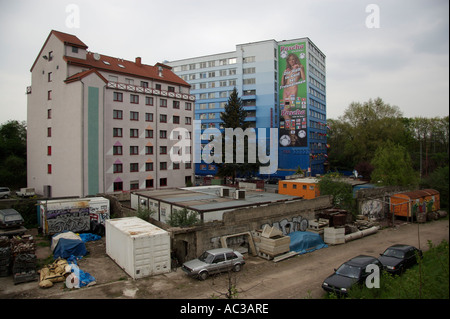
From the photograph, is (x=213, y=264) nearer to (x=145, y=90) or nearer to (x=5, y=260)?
(x=5, y=260)

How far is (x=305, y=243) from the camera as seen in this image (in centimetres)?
2158

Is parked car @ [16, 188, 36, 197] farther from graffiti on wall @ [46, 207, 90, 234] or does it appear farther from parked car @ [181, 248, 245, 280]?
parked car @ [181, 248, 245, 280]

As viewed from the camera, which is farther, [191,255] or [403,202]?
[403,202]

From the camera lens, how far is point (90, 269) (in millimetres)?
17984

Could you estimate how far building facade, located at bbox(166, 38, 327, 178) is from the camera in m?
67.4

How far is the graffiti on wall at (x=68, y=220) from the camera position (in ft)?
82.5

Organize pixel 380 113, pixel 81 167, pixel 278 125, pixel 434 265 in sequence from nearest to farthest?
pixel 434 265
pixel 81 167
pixel 380 113
pixel 278 125

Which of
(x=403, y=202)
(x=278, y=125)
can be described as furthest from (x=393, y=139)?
(x=403, y=202)

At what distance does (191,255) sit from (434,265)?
44.1ft

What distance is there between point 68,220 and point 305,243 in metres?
20.1

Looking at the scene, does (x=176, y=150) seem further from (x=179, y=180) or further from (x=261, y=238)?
(x=261, y=238)

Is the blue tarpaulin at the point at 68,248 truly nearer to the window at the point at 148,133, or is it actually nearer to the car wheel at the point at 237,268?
the car wheel at the point at 237,268

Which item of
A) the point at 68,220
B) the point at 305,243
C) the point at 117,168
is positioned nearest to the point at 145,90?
the point at 117,168
